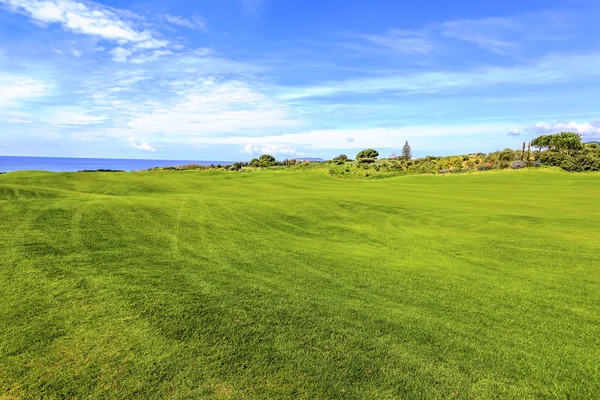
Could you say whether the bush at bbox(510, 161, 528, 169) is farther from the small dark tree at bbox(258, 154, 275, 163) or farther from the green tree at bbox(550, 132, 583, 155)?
the small dark tree at bbox(258, 154, 275, 163)

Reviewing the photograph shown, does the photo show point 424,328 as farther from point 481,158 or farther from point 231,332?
point 481,158

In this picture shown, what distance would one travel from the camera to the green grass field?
409 centimetres

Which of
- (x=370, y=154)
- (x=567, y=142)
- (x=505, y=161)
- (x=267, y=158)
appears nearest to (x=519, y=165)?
(x=505, y=161)

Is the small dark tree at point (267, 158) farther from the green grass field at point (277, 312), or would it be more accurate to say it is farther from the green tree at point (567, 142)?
the green grass field at point (277, 312)

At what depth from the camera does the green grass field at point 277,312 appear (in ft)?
13.4

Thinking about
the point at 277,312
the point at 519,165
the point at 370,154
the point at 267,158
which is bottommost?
the point at 277,312

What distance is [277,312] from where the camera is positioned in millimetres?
5703

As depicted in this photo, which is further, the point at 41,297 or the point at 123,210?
the point at 123,210

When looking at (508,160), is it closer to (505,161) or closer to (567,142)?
(505,161)

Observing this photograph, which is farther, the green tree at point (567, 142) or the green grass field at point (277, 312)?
the green tree at point (567, 142)

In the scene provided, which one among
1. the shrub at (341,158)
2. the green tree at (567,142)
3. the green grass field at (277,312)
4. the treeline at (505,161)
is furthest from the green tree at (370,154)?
the green grass field at (277,312)

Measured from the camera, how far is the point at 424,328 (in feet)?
18.0

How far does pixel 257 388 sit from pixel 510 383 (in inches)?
136

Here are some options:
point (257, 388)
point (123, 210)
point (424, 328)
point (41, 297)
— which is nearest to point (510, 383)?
point (424, 328)
